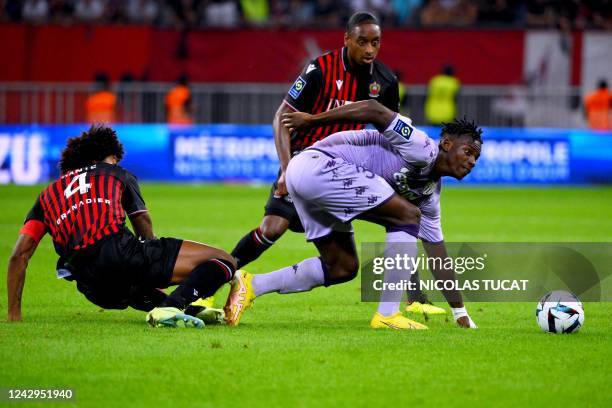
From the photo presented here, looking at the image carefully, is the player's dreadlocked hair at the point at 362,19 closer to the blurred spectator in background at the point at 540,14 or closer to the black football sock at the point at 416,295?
the black football sock at the point at 416,295

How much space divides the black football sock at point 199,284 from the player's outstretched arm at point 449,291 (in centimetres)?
158

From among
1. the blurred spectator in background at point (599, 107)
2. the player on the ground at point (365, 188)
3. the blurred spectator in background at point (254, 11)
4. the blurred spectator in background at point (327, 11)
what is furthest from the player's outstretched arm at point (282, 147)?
the blurred spectator in background at point (254, 11)

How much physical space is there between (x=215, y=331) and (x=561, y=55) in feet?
63.2

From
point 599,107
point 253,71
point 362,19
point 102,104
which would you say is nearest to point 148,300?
point 362,19

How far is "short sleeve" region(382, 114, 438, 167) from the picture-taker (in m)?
7.58

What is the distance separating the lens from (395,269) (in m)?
7.85

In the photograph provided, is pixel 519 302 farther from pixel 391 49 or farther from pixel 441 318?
pixel 391 49

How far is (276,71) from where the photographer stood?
2647 cm

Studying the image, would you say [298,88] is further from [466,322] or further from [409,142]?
[466,322]

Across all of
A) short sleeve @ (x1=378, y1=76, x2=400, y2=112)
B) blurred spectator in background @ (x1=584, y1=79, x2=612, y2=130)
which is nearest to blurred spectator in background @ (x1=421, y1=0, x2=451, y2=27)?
blurred spectator in background @ (x1=584, y1=79, x2=612, y2=130)

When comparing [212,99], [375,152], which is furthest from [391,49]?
[375,152]

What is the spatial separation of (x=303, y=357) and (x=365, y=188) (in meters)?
1.46

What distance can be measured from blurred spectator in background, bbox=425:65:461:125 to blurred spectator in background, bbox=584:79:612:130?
2744 mm

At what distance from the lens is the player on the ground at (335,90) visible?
8.90 m
